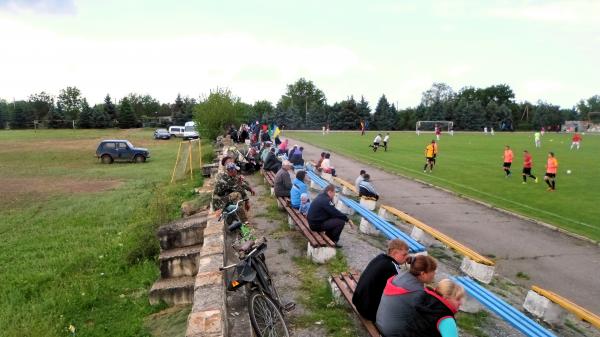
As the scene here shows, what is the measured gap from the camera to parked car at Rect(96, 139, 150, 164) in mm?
32000

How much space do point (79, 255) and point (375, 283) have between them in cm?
813

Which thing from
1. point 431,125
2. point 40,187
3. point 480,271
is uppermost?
point 431,125

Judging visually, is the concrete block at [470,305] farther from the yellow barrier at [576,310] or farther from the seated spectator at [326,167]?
the seated spectator at [326,167]

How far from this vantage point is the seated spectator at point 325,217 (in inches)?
337

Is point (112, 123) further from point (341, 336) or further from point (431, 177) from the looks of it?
point (341, 336)

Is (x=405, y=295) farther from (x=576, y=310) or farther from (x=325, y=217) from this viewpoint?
(x=325, y=217)

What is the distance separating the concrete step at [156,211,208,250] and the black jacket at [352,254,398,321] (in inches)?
184

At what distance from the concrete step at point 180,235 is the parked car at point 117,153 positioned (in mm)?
24800

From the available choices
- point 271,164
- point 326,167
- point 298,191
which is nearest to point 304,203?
point 298,191

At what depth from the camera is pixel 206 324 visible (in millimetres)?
4691

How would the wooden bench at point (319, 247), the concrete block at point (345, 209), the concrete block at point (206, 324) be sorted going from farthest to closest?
1. the concrete block at point (345, 209)
2. the wooden bench at point (319, 247)
3. the concrete block at point (206, 324)

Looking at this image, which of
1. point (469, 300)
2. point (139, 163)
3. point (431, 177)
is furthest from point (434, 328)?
point (139, 163)

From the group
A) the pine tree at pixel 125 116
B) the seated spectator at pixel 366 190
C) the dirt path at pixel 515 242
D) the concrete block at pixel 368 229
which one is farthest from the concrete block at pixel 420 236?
the pine tree at pixel 125 116

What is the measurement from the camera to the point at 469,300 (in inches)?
270
